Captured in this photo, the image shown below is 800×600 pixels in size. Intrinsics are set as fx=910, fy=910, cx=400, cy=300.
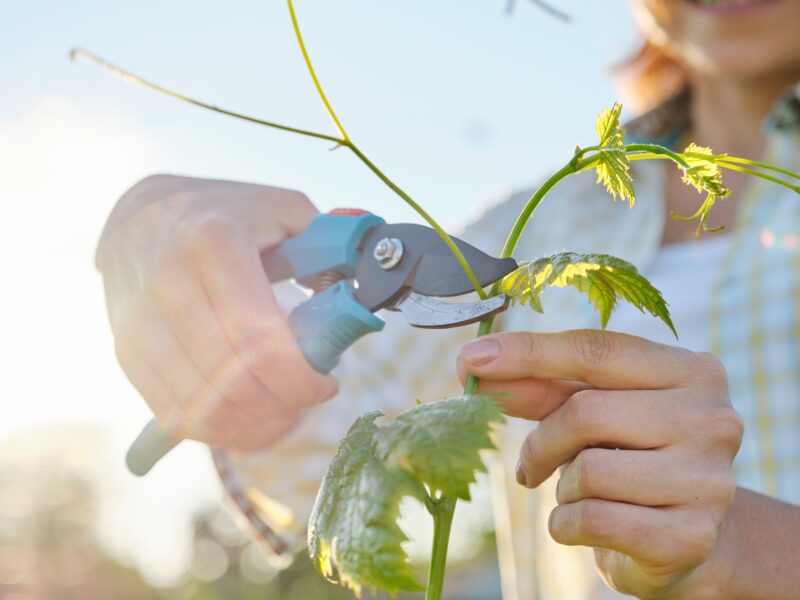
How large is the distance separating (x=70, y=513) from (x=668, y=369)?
2408cm

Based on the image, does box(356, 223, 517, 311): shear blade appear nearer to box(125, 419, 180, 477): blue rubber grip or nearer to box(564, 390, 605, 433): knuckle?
box(564, 390, 605, 433): knuckle

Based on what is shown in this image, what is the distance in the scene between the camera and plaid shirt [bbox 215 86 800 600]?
1.99m

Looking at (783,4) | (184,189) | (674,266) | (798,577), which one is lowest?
(798,577)

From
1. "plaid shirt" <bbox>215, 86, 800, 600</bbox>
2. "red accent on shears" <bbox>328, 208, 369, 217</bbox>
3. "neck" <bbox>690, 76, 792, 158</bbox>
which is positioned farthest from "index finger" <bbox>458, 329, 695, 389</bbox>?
"neck" <bbox>690, 76, 792, 158</bbox>

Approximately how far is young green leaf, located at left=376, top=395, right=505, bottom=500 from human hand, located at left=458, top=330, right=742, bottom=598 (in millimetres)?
180

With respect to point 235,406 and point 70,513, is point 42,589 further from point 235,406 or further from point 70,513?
point 235,406

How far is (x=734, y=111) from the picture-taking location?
8.37ft

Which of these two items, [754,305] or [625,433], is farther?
[754,305]

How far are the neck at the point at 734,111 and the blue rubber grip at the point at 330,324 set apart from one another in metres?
1.70

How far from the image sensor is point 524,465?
0.99m

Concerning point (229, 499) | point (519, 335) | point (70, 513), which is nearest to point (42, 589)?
point (70, 513)

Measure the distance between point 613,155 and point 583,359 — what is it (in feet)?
0.73

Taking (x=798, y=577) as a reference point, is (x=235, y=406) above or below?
above

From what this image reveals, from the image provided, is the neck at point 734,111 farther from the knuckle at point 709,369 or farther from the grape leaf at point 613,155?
the grape leaf at point 613,155
